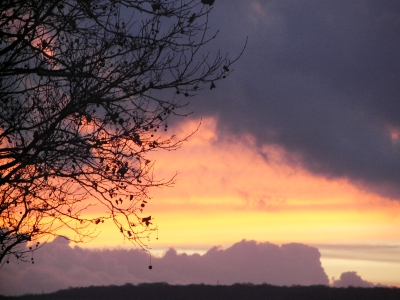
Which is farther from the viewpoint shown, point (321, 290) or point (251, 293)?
point (251, 293)

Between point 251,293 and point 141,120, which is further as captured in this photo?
point 251,293

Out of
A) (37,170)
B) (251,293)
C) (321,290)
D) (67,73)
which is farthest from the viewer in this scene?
(251,293)

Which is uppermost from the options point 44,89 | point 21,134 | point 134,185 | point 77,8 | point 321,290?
point 77,8

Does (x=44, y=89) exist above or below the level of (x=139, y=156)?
above

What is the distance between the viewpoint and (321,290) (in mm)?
22953

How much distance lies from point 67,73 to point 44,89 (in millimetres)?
854

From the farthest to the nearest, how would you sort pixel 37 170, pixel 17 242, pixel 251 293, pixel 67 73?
pixel 251 293, pixel 17 242, pixel 37 170, pixel 67 73

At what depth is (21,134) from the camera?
32.1 feet

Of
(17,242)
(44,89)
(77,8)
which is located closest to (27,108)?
(44,89)

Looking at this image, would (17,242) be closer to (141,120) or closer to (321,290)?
(141,120)

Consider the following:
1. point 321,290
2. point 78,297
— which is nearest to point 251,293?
point 321,290

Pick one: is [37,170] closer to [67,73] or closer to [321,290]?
[67,73]

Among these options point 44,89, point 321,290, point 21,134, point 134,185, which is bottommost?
point 321,290

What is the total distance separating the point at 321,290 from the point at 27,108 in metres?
17.2
